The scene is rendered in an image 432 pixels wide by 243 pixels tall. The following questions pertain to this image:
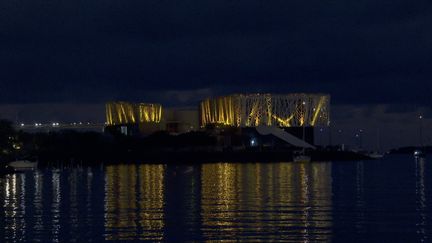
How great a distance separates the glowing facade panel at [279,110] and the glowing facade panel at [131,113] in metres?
18.0

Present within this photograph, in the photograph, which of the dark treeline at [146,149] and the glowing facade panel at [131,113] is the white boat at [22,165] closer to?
the dark treeline at [146,149]

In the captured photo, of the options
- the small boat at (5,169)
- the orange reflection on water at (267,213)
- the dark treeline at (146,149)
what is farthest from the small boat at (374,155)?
the orange reflection on water at (267,213)

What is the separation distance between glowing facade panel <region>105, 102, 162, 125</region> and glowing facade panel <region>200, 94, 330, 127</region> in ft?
59.1

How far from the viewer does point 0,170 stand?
8244cm

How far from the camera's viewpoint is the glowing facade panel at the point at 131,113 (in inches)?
6703

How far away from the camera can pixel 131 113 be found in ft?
558

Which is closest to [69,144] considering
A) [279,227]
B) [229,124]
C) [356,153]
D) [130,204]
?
[229,124]

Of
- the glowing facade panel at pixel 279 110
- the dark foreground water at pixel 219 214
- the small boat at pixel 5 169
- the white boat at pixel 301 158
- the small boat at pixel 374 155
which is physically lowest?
the dark foreground water at pixel 219 214

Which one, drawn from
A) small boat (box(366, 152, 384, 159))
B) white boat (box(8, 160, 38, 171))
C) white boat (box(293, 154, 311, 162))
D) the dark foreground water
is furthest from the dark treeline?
the dark foreground water

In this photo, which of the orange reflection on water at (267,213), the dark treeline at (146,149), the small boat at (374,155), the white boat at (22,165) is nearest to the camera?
the orange reflection on water at (267,213)

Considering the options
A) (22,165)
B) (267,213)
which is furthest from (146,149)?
(267,213)

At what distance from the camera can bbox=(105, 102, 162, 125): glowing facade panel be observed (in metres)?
170

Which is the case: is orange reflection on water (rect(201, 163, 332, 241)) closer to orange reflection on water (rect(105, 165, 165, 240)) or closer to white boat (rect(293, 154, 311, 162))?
orange reflection on water (rect(105, 165, 165, 240))

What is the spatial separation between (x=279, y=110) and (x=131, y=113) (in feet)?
93.2
